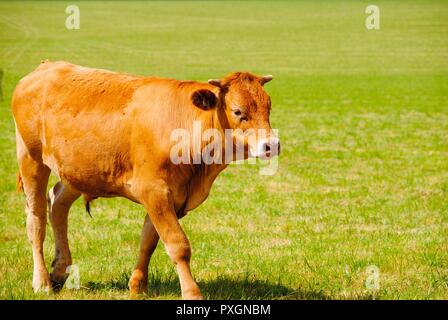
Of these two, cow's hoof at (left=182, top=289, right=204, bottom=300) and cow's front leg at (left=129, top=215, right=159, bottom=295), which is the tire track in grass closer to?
cow's front leg at (left=129, top=215, right=159, bottom=295)

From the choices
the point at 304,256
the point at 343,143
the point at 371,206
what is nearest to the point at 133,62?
the point at 343,143

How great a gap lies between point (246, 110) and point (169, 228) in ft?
3.59

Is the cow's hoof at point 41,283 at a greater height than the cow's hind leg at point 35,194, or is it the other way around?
the cow's hind leg at point 35,194

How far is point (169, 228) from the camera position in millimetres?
5746

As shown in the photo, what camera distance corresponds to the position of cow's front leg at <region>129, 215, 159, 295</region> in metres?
6.29

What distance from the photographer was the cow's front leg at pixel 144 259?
20.6ft

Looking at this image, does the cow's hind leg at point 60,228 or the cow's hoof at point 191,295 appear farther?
the cow's hind leg at point 60,228

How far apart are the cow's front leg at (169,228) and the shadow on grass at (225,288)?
1.74 ft

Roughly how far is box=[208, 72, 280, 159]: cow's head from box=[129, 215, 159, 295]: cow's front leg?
3.64 ft

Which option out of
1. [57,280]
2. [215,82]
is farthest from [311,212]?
[215,82]

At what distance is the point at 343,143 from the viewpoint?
1778 cm

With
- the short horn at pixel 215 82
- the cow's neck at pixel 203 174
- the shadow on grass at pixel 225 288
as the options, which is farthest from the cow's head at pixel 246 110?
the shadow on grass at pixel 225 288

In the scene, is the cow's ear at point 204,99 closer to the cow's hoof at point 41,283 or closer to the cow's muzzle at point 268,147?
the cow's muzzle at point 268,147

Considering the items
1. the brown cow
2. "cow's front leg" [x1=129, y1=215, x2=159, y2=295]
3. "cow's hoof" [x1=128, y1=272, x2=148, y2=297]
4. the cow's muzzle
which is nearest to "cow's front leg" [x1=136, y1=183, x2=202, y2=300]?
the brown cow
